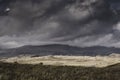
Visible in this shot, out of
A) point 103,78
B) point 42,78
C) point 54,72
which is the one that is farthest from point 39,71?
point 103,78

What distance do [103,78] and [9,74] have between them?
7440 millimetres

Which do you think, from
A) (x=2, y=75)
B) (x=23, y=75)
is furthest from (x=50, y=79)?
(x=2, y=75)

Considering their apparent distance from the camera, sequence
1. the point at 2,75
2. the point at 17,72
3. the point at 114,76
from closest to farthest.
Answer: the point at 2,75, the point at 17,72, the point at 114,76

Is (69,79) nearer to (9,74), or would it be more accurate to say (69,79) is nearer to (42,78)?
(42,78)

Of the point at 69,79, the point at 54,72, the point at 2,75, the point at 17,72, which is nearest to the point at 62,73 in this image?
the point at 54,72

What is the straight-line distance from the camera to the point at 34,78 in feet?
69.3

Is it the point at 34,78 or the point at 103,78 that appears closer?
the point at 34,78

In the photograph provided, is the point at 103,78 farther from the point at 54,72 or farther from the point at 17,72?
the point at 17,72

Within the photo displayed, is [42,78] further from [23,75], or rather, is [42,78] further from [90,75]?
[90,75]

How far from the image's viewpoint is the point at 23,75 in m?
22.0

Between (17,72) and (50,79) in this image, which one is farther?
(17,72)

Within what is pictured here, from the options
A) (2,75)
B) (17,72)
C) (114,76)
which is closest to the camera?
(2,75)

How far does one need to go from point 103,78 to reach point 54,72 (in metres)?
4.04

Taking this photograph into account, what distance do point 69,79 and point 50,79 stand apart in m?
1.48
